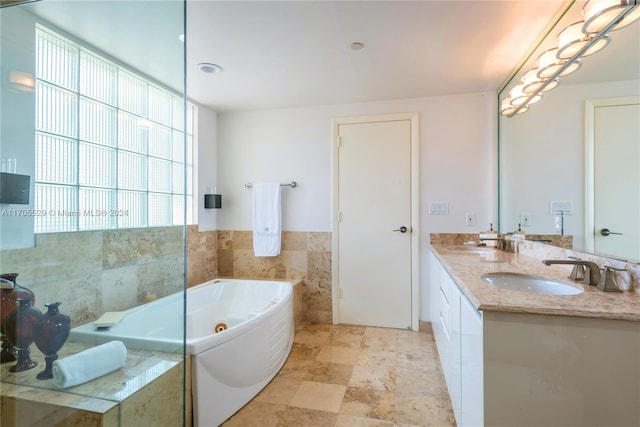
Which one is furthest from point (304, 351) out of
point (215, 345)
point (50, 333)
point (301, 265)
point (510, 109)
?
point (510, 109)

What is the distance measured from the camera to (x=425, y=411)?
1.67m

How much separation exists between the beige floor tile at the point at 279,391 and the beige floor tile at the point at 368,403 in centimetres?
34

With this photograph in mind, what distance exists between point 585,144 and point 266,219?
8.22ft

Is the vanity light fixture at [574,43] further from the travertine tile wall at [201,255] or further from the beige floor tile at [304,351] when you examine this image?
the travertine tile wall at [201,255]

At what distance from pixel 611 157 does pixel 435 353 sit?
178 cm

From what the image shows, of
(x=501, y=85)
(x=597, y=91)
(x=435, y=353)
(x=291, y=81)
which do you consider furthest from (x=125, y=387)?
(x=501, y=85)

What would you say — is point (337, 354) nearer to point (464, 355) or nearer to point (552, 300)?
point (464, 355)

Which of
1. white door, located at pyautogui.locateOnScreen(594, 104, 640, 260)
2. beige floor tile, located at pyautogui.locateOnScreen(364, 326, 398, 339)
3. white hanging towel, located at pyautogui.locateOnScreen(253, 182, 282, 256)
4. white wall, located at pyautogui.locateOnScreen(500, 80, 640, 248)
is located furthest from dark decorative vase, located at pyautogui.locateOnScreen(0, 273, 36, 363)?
white wall, located at pyautogui.locateOnScreen(500, 80, 640, 248)

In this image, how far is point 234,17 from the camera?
5.32 feet

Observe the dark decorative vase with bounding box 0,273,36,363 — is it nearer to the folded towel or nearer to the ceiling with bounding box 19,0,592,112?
the folded towel

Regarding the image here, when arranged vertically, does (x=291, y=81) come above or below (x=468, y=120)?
above

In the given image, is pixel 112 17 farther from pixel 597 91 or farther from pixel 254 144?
pixel 597 91

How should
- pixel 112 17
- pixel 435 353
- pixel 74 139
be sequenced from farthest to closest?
pixel 435 353 < pixel 112 17 < pixel 74 139

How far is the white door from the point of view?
1170 mm
